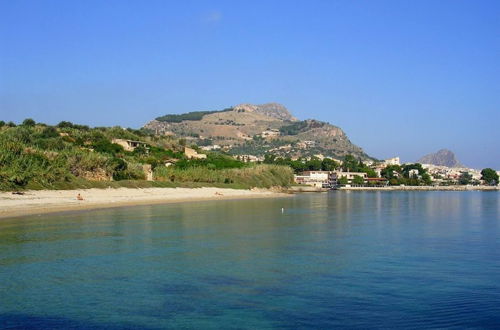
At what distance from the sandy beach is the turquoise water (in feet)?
24.5

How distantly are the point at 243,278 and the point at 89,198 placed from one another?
115 ft

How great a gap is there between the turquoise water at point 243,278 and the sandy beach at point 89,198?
24.5ft

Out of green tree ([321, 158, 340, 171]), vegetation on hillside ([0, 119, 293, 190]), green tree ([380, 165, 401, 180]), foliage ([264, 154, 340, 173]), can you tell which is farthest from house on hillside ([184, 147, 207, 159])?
green tree ([380, 165, 401, 180])

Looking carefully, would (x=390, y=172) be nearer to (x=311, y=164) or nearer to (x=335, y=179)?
(x=335, y=179)

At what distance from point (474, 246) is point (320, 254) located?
750 centimetres

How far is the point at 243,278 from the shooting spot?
17281 millimetres

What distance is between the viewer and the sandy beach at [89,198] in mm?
38062

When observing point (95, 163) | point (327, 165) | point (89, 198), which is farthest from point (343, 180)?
point (89, 198)

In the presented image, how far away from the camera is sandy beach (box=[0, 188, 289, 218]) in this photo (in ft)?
125

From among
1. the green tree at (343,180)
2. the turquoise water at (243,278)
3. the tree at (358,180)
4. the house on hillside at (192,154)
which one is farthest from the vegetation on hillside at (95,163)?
the tree at (358,180)

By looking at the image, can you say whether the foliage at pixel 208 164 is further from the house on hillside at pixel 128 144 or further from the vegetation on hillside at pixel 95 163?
the house on hillside at pixel 128 144

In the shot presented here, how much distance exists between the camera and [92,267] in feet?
61.5

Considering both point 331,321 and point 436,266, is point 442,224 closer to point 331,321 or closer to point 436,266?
point 436,266

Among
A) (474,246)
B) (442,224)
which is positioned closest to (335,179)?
(442,224)
